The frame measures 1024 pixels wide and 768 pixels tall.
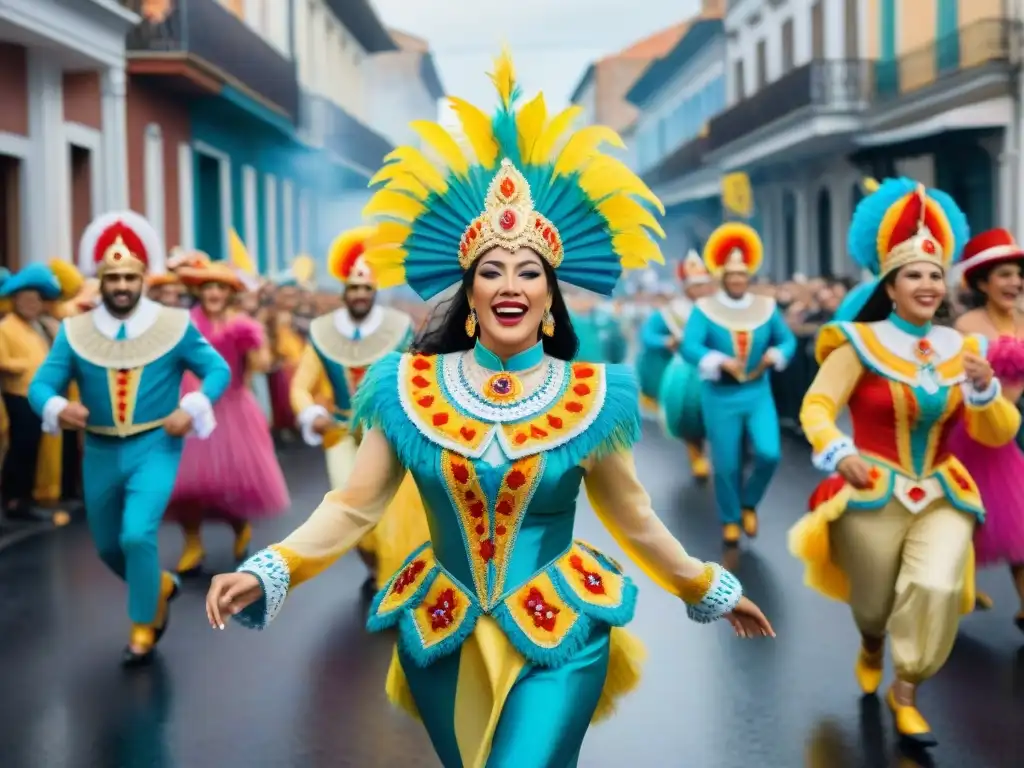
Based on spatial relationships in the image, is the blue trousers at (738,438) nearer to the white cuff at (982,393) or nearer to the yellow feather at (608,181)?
the white cuff at (982,393)

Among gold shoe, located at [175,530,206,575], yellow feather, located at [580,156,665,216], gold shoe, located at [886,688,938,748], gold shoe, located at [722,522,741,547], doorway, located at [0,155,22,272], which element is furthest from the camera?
doorway, located at [0,155,22,272]

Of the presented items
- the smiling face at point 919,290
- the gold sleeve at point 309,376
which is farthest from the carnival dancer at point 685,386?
the smiling face at point 919,290

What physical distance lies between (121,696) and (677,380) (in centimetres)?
788

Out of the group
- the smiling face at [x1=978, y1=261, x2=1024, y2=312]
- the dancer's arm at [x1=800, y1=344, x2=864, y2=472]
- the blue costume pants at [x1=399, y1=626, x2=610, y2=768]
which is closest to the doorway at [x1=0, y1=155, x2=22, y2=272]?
the smiling face at [x1=978, y1=261, x2=1024, y2=312]

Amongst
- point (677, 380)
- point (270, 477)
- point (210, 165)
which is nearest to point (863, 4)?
point (210, 165)

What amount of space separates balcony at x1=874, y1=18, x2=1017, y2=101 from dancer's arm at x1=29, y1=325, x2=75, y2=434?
1832cm

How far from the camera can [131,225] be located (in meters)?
7.79

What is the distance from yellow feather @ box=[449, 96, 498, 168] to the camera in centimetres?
436

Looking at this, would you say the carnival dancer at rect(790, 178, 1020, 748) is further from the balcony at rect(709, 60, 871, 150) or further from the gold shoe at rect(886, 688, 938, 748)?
the balcony at rect(709, 60, 871, 150)

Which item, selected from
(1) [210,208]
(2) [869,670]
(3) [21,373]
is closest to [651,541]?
(2) [869,670]

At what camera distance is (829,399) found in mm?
6301

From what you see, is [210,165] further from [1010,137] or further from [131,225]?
[131,225]

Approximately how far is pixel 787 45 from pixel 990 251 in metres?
30.0

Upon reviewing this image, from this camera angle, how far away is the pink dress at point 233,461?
379 inches
